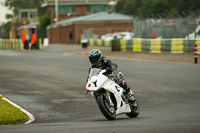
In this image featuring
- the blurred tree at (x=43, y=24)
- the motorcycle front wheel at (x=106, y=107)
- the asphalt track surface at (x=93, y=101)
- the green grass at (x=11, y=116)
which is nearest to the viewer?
the asphalt track surface at (x=93, y=101)

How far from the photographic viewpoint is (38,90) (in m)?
17.5

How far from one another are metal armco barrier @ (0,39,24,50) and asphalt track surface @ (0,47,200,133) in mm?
33035

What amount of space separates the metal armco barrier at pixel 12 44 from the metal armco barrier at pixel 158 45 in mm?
18053

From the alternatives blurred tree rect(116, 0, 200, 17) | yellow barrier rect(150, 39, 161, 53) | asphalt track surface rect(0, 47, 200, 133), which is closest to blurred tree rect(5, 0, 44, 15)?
blurred tree rect(116, 0, 200, 17)

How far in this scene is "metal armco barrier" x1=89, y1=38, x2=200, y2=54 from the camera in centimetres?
3528

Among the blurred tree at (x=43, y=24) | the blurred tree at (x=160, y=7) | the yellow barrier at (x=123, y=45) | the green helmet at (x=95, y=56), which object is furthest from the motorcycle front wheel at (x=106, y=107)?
the blurred tree at (x=43, y=24)

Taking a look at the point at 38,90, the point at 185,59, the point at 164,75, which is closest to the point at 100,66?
the point at 38,90

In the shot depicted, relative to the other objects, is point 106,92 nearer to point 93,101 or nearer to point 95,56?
point 95,56

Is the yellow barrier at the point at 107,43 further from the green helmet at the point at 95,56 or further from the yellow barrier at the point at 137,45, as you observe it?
the green helmet at the point at 95,56

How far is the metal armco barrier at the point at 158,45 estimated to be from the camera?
35.3m

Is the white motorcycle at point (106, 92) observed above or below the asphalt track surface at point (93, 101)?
above

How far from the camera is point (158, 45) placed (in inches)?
1475

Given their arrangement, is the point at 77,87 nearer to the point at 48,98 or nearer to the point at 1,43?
the point at 48,98

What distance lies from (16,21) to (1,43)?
75.3m
